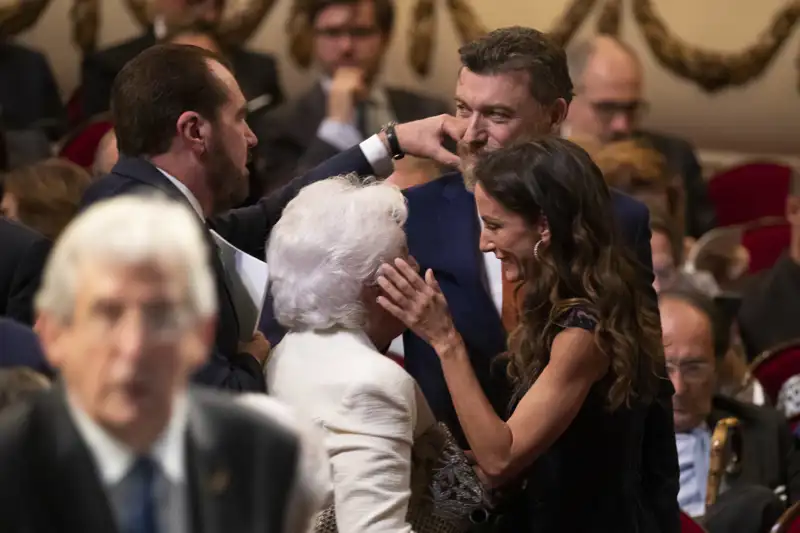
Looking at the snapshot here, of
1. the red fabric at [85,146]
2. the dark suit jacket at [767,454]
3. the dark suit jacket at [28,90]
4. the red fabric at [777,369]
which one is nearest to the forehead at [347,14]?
the red fabric at [85,146]

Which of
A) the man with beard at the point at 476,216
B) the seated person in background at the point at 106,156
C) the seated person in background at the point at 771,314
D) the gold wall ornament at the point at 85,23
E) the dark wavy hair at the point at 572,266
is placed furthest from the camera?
the gold wall ornament at the point at 85,23

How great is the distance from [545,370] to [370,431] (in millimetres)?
346

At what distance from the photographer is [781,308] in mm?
4891

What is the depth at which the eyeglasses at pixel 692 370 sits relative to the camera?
3668 mm

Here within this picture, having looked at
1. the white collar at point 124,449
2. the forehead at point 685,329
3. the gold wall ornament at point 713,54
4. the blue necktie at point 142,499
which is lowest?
the gold wall ornament at point 713,54

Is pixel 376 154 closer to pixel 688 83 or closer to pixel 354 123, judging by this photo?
pixel 354 123

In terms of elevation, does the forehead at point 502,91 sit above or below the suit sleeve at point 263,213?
above

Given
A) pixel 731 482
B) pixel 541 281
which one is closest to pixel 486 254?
pixel 541 281

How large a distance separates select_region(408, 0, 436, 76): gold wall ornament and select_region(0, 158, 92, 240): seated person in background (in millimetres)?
3318

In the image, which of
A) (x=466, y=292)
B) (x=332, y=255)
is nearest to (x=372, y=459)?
(x=332, y=255)

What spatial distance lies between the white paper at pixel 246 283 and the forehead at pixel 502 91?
21.3 inches

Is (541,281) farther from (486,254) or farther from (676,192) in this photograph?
(676,192)

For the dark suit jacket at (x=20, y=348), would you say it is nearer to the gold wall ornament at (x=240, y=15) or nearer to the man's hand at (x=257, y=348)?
the man's hand at (x=257, y=348)

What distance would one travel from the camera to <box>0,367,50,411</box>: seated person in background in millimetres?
1449
